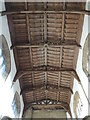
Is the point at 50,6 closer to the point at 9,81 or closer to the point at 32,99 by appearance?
the point at 9,81

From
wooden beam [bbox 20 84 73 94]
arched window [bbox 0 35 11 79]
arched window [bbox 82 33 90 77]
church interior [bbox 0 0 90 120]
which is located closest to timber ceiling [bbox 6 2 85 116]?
church interior [bbox 0 0 90 120]

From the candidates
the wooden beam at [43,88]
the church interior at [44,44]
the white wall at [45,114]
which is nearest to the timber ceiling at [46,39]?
the church interior at [44,44]

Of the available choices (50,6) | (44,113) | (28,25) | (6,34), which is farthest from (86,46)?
(44,113)

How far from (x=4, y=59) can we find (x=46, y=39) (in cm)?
280

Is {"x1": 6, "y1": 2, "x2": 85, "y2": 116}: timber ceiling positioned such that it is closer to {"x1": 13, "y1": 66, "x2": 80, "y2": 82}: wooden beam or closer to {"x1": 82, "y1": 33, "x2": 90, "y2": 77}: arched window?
{"x1": 13, "y1": 66, "x2": 80, "y2": 82}: wooden beam

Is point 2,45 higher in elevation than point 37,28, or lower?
lower

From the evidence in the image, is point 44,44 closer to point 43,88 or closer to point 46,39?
point 46,39

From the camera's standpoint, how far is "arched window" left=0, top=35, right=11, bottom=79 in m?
8.73

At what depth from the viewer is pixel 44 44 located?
10.0m

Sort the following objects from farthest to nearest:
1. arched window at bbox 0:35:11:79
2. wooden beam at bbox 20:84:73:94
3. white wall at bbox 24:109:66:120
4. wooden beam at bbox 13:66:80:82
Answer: white wall at bbox 24:109:66:120 < wooden beam at bbox 20:84:73:94 < wooden beam at bbox 13:66:80:82 < arched window at bbox 0:35:11:79

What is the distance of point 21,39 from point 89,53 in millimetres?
4086

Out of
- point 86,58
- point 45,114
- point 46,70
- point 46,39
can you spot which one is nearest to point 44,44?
point 46,39

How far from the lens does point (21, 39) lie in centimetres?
999

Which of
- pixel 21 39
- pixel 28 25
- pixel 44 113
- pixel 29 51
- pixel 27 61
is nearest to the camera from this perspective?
pixel 28 25
